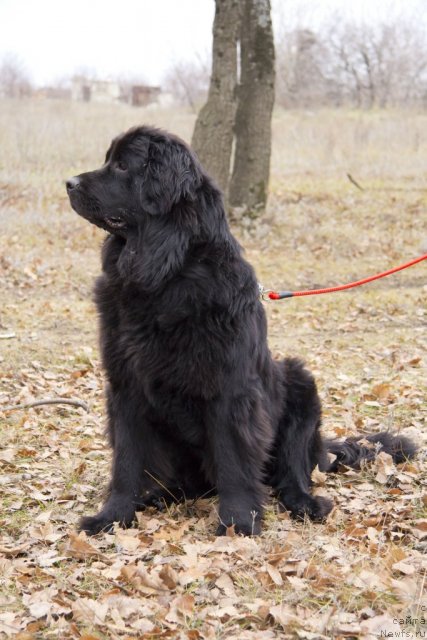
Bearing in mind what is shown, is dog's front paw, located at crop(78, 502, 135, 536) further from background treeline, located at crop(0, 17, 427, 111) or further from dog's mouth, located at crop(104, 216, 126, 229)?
background treeline, located at crop(0, 17, 427, 111)

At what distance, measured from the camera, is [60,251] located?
11.4 m

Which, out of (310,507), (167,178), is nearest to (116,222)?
(167,178)

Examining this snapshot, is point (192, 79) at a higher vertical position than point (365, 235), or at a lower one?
higher

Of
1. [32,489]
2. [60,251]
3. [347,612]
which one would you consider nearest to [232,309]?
[347,612]

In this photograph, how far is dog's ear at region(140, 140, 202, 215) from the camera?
3.49m

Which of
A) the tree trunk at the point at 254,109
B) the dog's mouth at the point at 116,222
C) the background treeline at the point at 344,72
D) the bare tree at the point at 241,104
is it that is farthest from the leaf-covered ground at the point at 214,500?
the background treeline at the point at 344,72

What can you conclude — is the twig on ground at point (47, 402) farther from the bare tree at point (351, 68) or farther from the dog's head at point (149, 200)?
the bare tree at point (351, 68)

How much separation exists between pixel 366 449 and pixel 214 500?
107cm

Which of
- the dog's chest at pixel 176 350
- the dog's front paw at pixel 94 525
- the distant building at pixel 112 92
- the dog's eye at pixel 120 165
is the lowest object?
the dog's front paw at pixel 94 525

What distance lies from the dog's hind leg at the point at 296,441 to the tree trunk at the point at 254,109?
941cm

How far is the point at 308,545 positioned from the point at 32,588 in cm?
129

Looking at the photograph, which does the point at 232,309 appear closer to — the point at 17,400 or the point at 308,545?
the point at 308,545

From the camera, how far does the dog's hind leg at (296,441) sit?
4.05 metres

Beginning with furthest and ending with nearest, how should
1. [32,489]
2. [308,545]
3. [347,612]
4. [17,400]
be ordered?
[17,400], [32,489], [308,545], [347,612]
